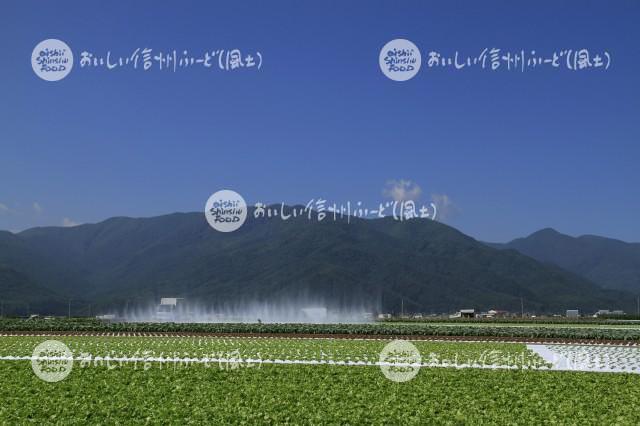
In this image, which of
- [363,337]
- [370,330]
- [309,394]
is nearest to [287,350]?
[363,337]

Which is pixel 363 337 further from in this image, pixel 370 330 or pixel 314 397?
pixel 314 397

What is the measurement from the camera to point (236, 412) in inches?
690

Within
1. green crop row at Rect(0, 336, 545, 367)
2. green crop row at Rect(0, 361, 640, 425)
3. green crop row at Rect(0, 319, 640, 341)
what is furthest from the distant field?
green crop row at Rect(0, 319, 640, 341)

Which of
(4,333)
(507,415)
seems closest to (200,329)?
(4,333)

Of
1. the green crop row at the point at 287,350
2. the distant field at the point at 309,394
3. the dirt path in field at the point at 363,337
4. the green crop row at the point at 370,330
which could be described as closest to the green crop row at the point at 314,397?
the distant field at the point at 309,394

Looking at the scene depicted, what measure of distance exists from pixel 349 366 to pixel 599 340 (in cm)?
2559

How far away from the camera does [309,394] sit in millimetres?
19953

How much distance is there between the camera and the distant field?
17.1m

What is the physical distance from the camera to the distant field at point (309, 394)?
17.1 metres

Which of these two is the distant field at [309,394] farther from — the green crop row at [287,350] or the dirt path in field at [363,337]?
the dirt path in field at [363,337]

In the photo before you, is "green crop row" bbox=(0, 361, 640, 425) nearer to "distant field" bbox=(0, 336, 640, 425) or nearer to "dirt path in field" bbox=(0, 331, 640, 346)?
"distant field" bbox=(0, 336, 640, 425)

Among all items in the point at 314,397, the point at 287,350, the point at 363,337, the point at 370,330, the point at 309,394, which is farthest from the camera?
→ the point at 370,330

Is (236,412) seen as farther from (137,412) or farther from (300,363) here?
(300,363)

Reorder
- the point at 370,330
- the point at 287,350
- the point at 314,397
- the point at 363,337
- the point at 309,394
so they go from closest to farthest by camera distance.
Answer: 1. the point at 314,397
2. the point at 309,394
3. the point at 287,350
4. the point at 363,337
5. the point at 370,330
